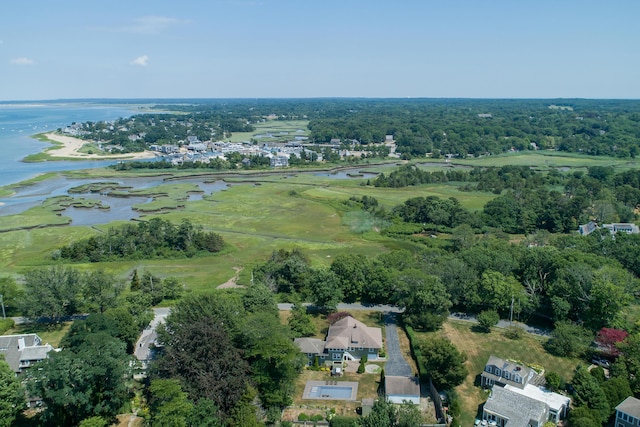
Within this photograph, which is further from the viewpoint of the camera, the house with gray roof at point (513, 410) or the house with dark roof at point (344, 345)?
the house with dark roof at point (344, 345)

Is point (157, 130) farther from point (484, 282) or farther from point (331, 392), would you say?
point (331, 392)

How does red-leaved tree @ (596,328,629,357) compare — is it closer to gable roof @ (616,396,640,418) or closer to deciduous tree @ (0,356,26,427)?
gable roof @ (616,396,640,418)

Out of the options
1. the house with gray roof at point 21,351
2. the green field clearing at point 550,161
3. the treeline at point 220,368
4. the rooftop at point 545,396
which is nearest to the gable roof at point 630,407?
the rooftop at point 545,396

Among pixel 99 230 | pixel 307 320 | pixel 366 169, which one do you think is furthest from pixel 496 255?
pixel 366 169

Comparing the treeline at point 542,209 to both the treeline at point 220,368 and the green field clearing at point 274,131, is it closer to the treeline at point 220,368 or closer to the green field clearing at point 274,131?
the treeline at point 220,368

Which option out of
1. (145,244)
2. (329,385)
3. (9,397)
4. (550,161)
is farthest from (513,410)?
(550,161)

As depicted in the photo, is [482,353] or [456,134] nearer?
[482,353]

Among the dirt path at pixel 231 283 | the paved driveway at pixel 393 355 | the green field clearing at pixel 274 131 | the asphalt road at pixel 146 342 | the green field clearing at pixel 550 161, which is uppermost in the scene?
the green field clearing at pixel 274 131

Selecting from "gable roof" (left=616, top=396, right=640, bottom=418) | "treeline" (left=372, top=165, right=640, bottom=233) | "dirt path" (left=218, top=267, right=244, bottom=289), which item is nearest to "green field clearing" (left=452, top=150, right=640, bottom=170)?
"treeline" (left=372, top=165, right=640, bottom=233)
